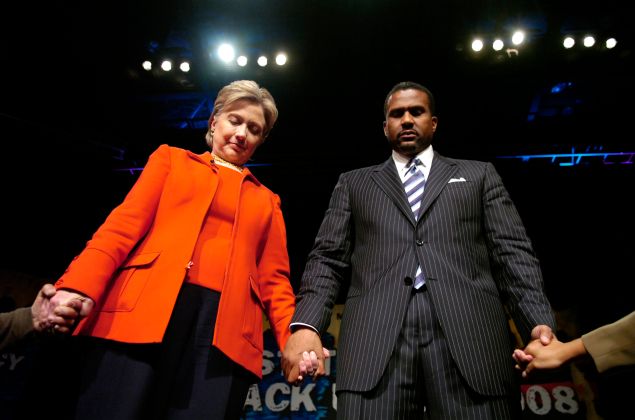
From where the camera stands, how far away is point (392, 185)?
1.72 meters

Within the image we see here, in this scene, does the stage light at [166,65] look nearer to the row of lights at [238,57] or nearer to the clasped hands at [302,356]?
the row of lights at [238,57]

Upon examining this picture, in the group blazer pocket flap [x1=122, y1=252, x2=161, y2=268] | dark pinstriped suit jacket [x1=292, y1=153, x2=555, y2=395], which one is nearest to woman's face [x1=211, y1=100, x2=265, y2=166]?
dark pinstriped suit jacket [x1=292, y1=153, x2=555, y2=395]

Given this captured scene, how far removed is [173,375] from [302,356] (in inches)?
15.0

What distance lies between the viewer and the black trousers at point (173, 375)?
1.16 m

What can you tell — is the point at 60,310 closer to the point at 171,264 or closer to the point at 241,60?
the point at 171,264

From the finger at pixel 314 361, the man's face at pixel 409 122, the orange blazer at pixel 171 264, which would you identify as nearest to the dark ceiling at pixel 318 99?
the man's face at pixel 409 122

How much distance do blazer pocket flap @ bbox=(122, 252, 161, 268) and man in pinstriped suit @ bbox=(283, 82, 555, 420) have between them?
1.64 ft

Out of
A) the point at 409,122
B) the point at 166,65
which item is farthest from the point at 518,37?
the point at 166,65

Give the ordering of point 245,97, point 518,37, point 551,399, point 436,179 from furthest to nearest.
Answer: point 518,37
point 551,399
point 245,97
point 436,179

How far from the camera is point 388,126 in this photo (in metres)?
1.96

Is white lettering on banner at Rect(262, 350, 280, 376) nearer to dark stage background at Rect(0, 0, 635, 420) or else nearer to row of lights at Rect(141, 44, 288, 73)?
dark stage background at Rect(0, 0, 635, 420)

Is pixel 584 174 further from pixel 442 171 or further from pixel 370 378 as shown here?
pixel 370 378

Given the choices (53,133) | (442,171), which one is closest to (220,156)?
(442,171)

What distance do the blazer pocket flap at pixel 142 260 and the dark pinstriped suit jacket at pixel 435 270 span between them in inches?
20.0
